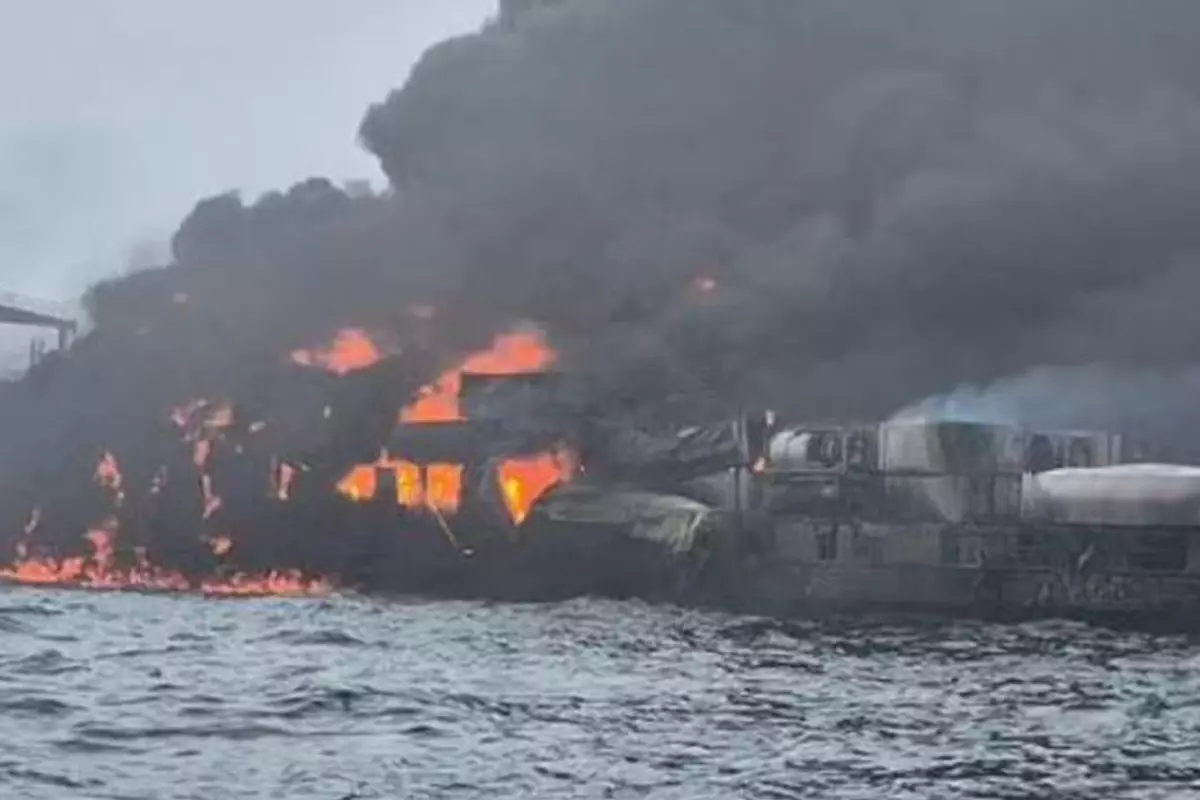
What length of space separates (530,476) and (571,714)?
168 ft

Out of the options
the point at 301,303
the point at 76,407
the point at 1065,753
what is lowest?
the point at 1065,753

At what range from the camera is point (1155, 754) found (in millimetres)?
28500

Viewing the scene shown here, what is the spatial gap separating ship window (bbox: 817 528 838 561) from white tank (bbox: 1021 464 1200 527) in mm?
8415

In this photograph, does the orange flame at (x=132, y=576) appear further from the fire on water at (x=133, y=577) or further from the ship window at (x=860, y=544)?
the ship window at (x=860, y=544)

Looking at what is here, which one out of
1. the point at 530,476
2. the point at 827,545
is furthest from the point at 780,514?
the point at 530,476

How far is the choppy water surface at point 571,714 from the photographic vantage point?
24062 millimetres

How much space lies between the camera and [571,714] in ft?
104

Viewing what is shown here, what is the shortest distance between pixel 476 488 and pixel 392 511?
4.71 metres

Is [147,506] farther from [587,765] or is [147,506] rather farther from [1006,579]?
[587,765]

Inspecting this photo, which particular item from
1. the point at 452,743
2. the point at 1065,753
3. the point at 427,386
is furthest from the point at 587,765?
the point at 427,386

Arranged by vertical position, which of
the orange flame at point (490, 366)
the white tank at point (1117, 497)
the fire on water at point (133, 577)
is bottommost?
the fire on water at point (133, 577)

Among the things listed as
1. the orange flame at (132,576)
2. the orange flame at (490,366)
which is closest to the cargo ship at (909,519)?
the orange flame at (490,366)

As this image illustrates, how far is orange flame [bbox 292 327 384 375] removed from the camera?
91.0m

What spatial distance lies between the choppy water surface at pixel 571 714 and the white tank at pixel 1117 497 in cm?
1714
